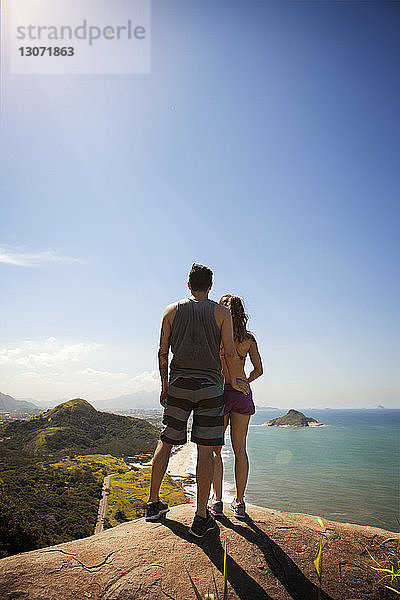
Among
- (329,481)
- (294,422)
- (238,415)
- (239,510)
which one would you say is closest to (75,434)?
(329,481)

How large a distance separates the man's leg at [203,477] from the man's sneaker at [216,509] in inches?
24.9

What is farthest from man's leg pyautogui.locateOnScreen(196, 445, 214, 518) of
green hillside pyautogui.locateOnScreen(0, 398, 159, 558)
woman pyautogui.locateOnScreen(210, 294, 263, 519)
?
green hillside pyautogui.locateOnScreen(0, 398, 159, 558)

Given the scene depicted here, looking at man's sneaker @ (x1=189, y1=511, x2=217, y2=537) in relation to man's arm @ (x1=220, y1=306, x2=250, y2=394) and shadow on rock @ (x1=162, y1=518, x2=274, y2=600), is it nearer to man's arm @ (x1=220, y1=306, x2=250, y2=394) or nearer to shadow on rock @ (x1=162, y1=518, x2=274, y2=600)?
shadow on rock @ (x1=162, y1=518, x2=274, y2=600)

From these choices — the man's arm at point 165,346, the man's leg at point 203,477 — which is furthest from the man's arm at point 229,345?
the man's leg at point 203,477

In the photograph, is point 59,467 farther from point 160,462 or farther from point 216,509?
point 160,462

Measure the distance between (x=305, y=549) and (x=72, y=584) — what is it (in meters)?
2.11

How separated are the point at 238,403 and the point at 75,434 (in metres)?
92.3

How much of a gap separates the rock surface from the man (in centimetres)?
35

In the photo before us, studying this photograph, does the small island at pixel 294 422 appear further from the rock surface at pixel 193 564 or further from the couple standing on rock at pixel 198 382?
the couple standing on rock at pixel 198 382

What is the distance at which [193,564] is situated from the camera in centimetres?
308

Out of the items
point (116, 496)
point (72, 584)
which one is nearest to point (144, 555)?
point (72, 584)

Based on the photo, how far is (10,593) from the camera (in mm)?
2668

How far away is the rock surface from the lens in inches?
110

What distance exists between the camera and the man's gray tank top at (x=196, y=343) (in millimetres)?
3814
